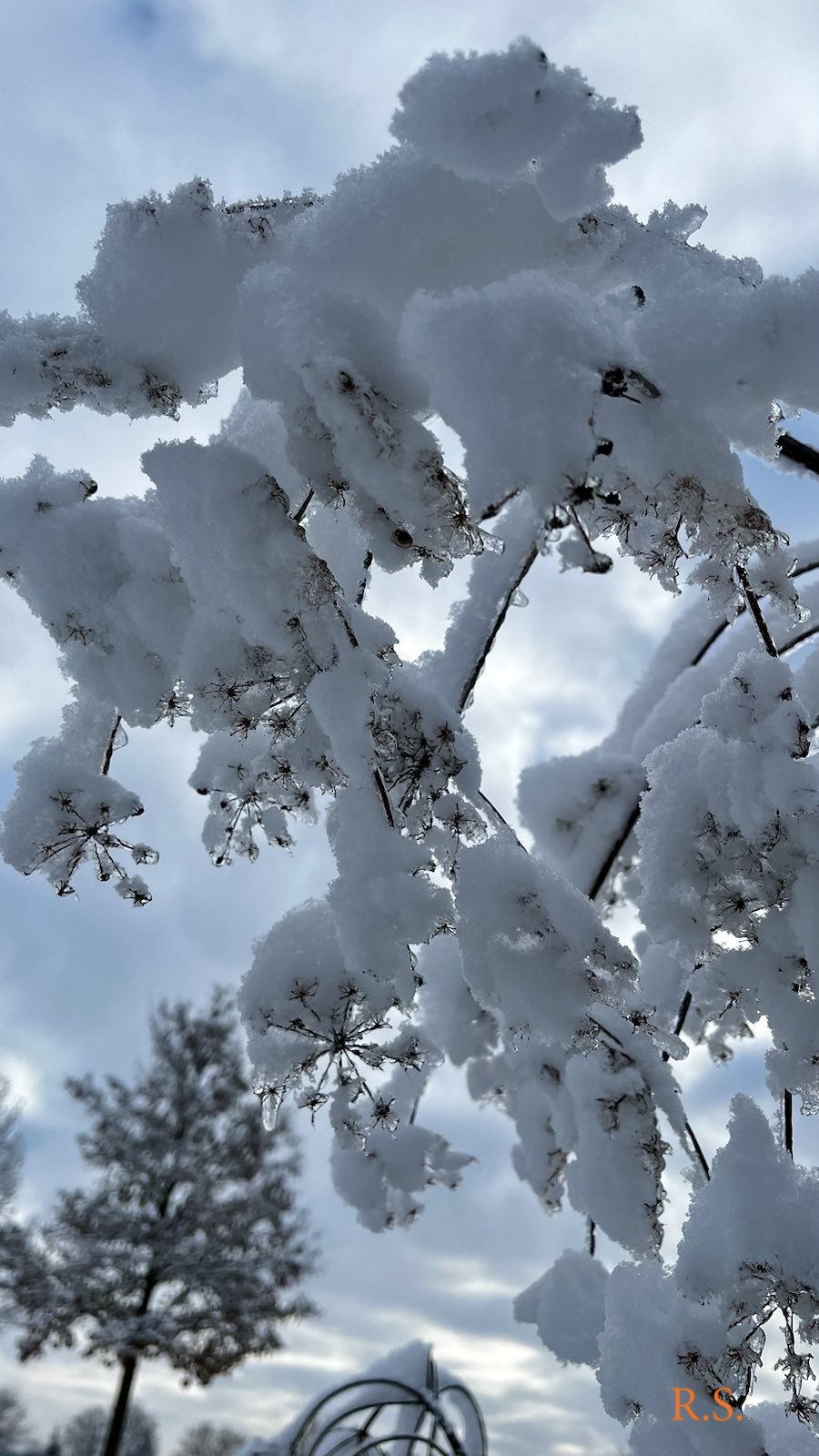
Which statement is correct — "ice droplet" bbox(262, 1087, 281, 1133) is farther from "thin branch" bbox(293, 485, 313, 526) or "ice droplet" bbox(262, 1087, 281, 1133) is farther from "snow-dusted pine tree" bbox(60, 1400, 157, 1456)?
"snow-dusted pine tree" bbox(60, 1400, 157, 1456)

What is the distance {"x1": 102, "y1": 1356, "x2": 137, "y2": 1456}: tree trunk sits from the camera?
10.4 meters

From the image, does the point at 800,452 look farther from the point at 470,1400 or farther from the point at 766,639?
the point at 470,1400

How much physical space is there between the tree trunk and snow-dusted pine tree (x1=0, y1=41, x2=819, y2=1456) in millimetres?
12256

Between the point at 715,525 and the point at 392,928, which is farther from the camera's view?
the point at 392,928

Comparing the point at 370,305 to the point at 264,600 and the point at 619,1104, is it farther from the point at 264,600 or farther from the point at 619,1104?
the point at 619,1104

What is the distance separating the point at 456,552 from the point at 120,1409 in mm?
14068

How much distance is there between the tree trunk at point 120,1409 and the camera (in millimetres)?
10357

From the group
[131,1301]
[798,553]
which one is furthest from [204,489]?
[131,1301]

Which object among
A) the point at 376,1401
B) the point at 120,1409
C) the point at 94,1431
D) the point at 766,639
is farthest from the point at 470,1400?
the point at 94,1431

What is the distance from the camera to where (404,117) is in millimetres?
1109

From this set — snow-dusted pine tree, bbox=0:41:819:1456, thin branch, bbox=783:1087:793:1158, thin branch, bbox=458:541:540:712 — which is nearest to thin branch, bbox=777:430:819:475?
snow-dusted pine tree, bbox=0:41:819:1456

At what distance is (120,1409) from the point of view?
11.2 metres

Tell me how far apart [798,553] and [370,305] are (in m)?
1.38

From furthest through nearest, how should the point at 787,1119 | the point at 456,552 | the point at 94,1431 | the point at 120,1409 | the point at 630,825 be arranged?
1. the point at 94,1431
2. the point at 120,1409
3. the point at 630,825
4. the point at 787,1119
5. the point at 456,552
